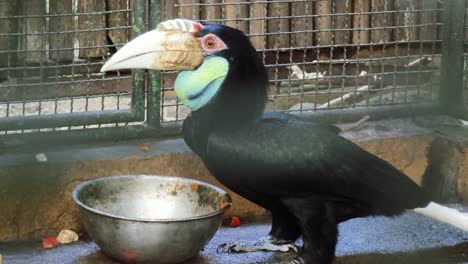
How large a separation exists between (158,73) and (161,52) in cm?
73

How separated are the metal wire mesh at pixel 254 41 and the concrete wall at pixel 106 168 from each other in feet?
0.70

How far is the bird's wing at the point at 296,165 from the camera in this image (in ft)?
12.4

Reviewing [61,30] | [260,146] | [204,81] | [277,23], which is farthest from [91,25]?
[260,146]

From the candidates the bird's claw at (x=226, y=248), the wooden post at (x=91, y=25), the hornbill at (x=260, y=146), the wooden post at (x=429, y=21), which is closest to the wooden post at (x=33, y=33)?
the wooden post at (x=91, y=25)

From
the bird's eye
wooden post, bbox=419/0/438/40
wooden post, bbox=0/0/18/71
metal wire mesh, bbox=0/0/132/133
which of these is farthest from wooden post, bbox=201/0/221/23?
the bird's eye

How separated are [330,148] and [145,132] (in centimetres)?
108

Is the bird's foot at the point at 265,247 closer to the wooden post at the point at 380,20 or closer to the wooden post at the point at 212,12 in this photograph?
the wooden post at the point at 380,20

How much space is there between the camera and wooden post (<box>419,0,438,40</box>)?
5102 millimetres

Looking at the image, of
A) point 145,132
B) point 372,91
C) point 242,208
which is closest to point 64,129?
point 145,132

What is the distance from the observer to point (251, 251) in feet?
13.9

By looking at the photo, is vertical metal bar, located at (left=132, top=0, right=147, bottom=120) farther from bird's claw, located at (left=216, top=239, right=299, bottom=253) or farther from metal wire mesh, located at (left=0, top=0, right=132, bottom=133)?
bird's claw, located at (left=216, top=239, right=299, bottom=253)

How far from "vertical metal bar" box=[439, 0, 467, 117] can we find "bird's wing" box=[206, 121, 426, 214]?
1.24 m

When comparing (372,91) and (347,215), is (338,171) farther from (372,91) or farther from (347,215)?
(372,91)

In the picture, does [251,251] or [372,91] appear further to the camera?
[372,91]
